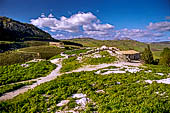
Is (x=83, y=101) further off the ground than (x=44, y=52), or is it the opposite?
(x=44, y=52)

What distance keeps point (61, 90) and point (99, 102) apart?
5472 millimetres

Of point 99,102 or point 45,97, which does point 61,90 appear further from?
point 99,102

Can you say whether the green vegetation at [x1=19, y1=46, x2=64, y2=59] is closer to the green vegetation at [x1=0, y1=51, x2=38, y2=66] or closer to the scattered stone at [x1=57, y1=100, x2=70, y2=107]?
the green vegetation at [x1=0, y1=51, x2=38, y2=66]

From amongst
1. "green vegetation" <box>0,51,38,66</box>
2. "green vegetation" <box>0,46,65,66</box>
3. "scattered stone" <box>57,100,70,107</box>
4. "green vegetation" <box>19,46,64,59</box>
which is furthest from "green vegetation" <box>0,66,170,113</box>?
"green vegetation" <box>19,46,64,59</box>

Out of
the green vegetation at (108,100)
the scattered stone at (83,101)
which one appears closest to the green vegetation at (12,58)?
the green vegetation at (108,100)

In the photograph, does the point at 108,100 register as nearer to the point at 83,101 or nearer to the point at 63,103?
the point at 83,101

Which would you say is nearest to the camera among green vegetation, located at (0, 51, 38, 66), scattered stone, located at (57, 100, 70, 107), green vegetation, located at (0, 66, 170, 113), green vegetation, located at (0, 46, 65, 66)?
green vegetation, located at (0, 66, 170, 113)

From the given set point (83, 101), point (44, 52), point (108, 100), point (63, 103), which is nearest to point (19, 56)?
point (44, 52)

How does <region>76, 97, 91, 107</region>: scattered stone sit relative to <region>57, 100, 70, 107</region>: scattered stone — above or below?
above

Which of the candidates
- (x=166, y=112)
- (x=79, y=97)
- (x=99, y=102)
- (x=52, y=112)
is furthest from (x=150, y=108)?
(x=52, y=112)

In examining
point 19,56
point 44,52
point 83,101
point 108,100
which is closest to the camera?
point 108,100

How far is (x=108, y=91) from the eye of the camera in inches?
492

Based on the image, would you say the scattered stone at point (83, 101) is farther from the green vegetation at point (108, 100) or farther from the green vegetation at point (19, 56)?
the green vegetation at point (19, 56)

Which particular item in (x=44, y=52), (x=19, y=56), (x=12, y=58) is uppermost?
(x=44, y=52)
